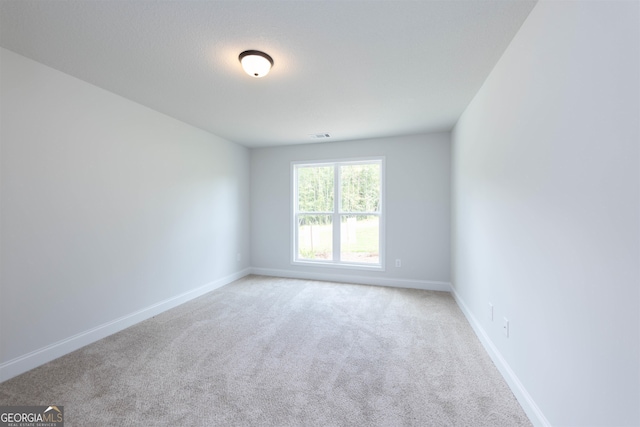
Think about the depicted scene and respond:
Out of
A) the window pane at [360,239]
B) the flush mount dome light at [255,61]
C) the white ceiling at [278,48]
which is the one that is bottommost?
the window pane at [360,239]

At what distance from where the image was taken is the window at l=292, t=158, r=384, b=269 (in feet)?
14.7

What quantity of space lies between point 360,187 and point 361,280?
1.55m

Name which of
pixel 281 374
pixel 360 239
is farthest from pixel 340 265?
pixel 281 374

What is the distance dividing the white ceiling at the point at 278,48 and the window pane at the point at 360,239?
1.96 metres

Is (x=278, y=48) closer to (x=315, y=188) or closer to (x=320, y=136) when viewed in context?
(x=320, y=136)

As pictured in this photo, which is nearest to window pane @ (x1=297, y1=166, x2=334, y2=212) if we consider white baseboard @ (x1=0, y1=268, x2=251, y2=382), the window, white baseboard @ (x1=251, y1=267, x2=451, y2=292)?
the window

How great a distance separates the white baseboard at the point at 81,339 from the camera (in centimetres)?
199

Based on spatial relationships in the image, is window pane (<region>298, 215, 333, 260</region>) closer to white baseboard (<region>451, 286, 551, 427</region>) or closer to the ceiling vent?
the ceiling vent

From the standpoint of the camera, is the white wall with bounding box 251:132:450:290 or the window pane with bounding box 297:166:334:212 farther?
the window pane with bounding box 297:166:334:212

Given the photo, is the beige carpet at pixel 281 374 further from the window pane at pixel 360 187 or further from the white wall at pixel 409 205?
the window pane at pixel 360 187

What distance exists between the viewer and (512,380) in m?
1.81

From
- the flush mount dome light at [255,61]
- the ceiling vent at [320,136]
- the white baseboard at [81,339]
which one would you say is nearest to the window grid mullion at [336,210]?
the ceiling vent at [320,136]

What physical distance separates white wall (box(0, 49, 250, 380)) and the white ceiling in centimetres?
30

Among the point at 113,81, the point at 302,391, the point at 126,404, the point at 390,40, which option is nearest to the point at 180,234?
the point at 113,81
